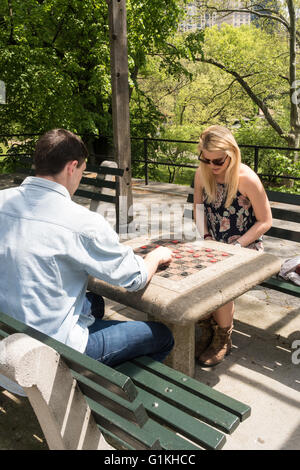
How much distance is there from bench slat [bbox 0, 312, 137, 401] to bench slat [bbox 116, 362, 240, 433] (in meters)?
0.56

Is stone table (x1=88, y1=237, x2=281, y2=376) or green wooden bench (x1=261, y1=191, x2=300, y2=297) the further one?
green wooden bench (x1=261, y1=191, x2=300, y2=297)

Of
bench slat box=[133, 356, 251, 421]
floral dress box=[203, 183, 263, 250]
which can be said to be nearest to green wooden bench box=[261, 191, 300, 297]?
floral dress box=[203, 183, 263, 250]

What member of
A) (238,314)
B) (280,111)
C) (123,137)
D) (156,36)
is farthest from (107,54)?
(280,111)

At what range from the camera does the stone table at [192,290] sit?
218 centimetres

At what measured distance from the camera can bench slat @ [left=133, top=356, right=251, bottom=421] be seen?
1.96 metres

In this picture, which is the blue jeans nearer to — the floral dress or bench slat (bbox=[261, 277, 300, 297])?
bench slat (bbox=[261, 277, 300, 297])

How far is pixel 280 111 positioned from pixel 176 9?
1332cm

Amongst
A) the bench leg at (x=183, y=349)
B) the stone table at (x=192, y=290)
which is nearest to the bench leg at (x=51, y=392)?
the stone table at (x=192, y=290)

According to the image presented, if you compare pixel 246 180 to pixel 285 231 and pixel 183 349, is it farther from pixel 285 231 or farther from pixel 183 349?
pixel 183 349

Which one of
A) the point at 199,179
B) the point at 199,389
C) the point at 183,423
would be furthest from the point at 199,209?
the point at 183,423

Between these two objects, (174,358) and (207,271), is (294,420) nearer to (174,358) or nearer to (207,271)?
(174,358)

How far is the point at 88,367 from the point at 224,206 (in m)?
2.12

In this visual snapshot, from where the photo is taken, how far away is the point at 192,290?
2299 millimetres

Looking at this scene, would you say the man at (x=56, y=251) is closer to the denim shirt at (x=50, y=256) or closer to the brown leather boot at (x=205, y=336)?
the denim shirt at (x=50, y=256)
